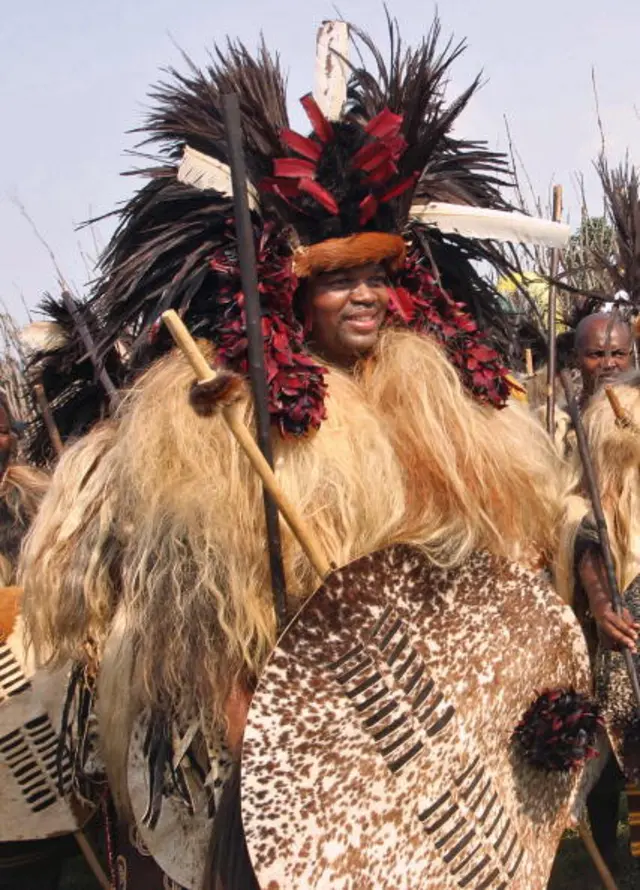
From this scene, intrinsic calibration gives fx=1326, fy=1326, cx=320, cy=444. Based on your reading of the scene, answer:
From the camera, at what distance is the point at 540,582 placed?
3016mm

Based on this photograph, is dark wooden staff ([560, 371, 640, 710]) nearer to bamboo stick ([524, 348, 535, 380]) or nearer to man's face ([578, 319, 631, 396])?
man's face ([578, 319, 631, 396])

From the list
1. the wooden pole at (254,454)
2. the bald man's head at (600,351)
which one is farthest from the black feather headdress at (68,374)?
the bald man's head at (600,351)

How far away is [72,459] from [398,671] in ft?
3.42

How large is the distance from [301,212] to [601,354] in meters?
2.88

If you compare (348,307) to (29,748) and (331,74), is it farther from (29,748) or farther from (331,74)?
(29,748)

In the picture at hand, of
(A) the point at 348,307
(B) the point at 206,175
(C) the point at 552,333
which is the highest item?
(B) the point at 206,175

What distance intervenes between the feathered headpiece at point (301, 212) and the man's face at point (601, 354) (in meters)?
2.39

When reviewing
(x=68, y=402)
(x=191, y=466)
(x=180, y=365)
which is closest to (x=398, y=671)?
(x=191, y=466)

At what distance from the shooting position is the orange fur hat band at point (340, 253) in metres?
3.14

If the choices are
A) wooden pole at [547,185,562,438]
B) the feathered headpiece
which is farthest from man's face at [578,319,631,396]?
the feathered headpiece

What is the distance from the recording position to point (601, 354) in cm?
575

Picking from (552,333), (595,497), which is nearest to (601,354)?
(552,333)

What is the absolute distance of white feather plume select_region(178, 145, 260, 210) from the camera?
3.16 m

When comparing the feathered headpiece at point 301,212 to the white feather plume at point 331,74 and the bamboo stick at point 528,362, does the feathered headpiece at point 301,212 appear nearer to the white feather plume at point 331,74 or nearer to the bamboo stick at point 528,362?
the white feather plume at point 331,74
